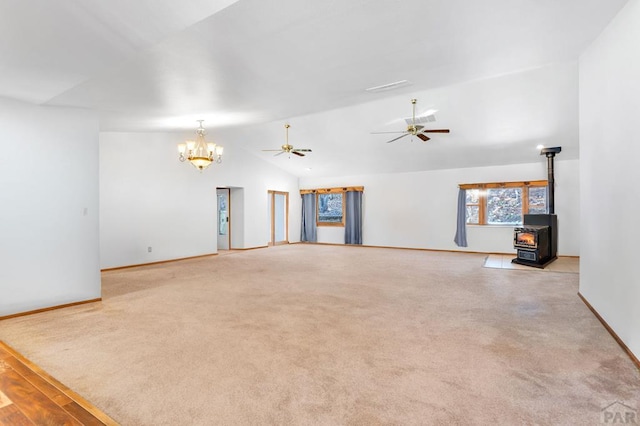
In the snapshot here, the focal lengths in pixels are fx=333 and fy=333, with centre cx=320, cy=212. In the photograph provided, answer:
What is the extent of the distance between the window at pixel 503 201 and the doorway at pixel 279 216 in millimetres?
5677

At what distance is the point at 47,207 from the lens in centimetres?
397

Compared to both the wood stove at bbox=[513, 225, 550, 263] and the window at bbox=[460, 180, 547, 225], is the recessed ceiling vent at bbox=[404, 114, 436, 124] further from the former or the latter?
the window at bbox=[460, 180, 547, 225]

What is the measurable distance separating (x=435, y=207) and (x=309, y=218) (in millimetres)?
4319

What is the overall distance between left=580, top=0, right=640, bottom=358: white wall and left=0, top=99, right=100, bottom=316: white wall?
5737 mm

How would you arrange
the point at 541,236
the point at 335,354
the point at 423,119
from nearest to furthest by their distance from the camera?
the point at 335,354 < the point at 423,119 < the point at 541,236

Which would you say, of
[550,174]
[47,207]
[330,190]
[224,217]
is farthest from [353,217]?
[47,207]

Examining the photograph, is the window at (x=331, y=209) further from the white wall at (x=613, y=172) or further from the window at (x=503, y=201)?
the white wall at (x=613, y=172)

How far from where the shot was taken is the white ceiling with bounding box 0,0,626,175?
2.26 m

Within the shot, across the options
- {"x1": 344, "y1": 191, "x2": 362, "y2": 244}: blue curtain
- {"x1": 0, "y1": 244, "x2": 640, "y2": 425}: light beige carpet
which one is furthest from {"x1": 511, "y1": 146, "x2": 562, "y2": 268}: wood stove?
{"x1": 344, "y1": 191, "x2": 362, "y2": 244}: blue curtain

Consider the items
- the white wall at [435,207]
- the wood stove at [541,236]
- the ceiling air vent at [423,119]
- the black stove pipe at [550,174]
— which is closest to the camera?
the ceiling air vent at [423,119]

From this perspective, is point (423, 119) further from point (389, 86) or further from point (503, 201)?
point (503, 201)

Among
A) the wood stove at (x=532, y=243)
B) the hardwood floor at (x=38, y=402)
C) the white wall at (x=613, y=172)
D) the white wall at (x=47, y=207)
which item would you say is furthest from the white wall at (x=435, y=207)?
the hardwood floor at (x=38, y=402)

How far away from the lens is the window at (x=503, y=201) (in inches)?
331

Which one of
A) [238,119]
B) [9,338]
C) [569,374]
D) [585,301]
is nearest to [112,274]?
[9,338]
